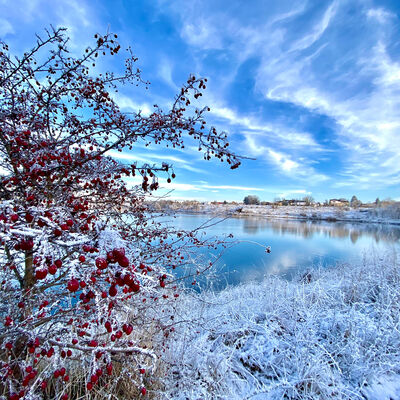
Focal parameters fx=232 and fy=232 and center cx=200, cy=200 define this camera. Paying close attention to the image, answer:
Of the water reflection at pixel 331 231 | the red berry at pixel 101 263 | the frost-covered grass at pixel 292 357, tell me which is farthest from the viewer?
the water reflection at pixel 331 231

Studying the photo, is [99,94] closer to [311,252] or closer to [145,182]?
[145,182]

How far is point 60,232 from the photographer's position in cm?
98

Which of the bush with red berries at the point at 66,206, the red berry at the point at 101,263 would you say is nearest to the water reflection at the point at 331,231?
the bush with red berries at the point at 66,206

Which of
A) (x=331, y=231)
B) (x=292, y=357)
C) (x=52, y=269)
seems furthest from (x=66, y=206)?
(x=331, y=231)

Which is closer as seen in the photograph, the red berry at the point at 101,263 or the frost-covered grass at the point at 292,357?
the red berry at the point at 101,263

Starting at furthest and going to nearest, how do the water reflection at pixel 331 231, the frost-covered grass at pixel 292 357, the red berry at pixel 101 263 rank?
the water reflection at pixel 331 231 < the frost-covered grass at pixel 292 357 < the red berry at pixel 101 263

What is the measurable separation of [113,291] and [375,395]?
3.12 metres

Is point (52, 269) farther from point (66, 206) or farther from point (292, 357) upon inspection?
point (292, 357)

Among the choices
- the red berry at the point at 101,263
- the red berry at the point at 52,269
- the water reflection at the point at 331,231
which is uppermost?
the red berry at the point at 101,263

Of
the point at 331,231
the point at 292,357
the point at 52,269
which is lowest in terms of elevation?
the point at 331,231

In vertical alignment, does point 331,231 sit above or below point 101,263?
below

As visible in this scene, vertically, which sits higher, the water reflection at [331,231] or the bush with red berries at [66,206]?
the bush with red berries at [66,206]

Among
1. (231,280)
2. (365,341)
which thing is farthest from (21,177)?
(231,280)

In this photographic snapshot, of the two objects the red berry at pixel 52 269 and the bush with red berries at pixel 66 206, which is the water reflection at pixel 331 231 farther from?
the red berry at pixel 52 269
